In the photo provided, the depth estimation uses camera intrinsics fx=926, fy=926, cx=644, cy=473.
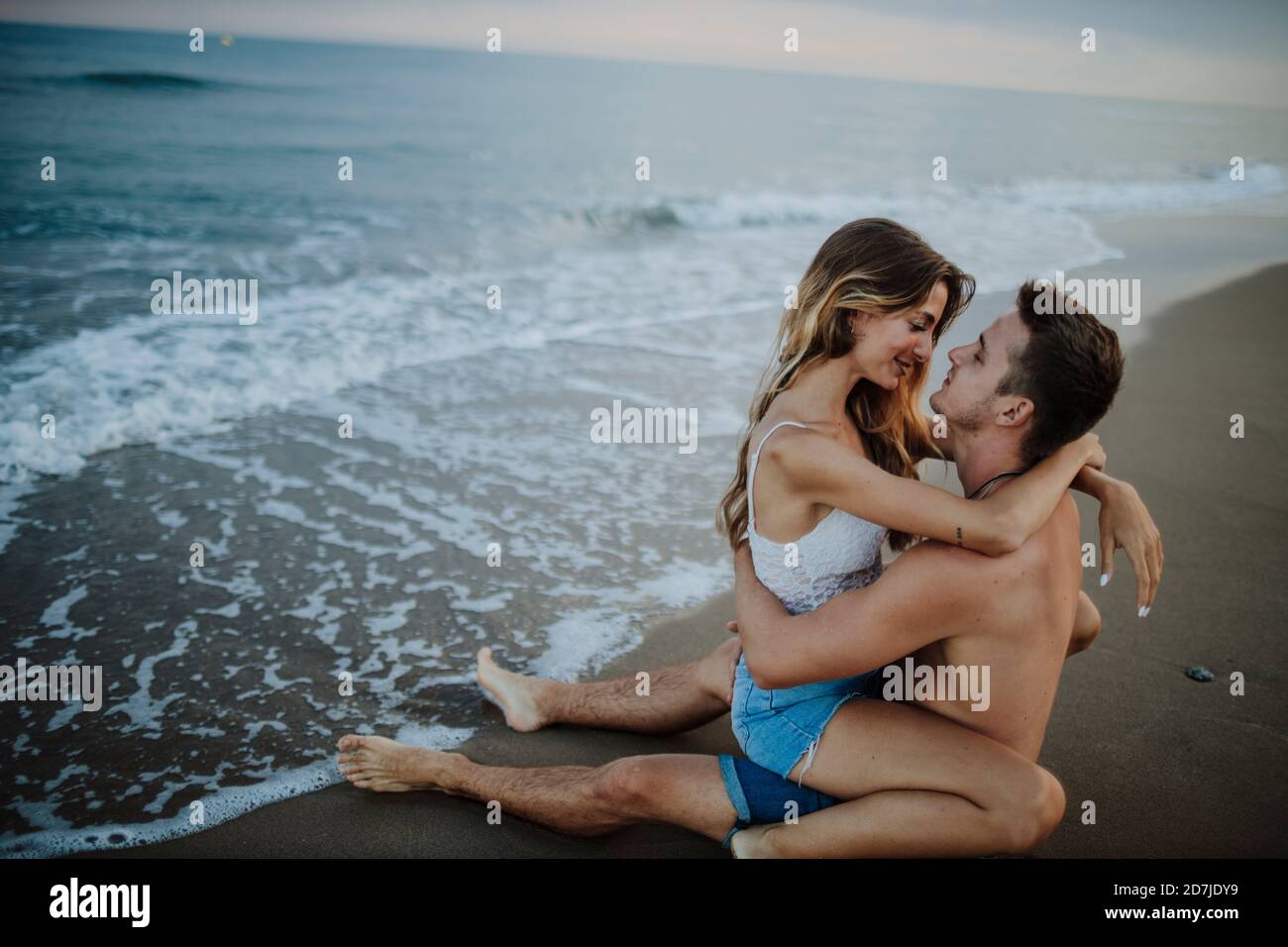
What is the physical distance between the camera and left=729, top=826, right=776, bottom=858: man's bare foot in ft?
9.31

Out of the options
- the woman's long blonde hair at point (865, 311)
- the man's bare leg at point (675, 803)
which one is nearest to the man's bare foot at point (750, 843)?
the man's bare leg at point (675, 803)

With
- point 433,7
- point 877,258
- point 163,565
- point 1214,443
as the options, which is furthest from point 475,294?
point 433,7

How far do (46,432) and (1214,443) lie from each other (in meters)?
8.14

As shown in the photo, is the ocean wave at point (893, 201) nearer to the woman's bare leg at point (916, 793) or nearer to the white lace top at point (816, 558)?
the white lace top at point (816, 558)

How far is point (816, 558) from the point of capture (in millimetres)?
2980

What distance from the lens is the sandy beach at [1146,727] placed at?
322cm

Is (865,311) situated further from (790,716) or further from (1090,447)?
(790,716)

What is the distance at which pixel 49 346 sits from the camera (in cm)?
816

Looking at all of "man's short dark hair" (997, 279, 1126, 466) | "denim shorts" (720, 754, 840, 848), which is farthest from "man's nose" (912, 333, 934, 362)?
"denim shorts" (720, 754, 840, 848)

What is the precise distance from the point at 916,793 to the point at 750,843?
0.54 meters

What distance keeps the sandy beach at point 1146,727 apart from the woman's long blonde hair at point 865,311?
1.15m

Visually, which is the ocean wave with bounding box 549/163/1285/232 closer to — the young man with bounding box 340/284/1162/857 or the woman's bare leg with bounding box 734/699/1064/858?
the young man with bounding box 340/284/1162/857

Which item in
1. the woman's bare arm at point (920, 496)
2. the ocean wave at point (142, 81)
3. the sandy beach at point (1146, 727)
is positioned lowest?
the sandy beach at point (1146, 727)
